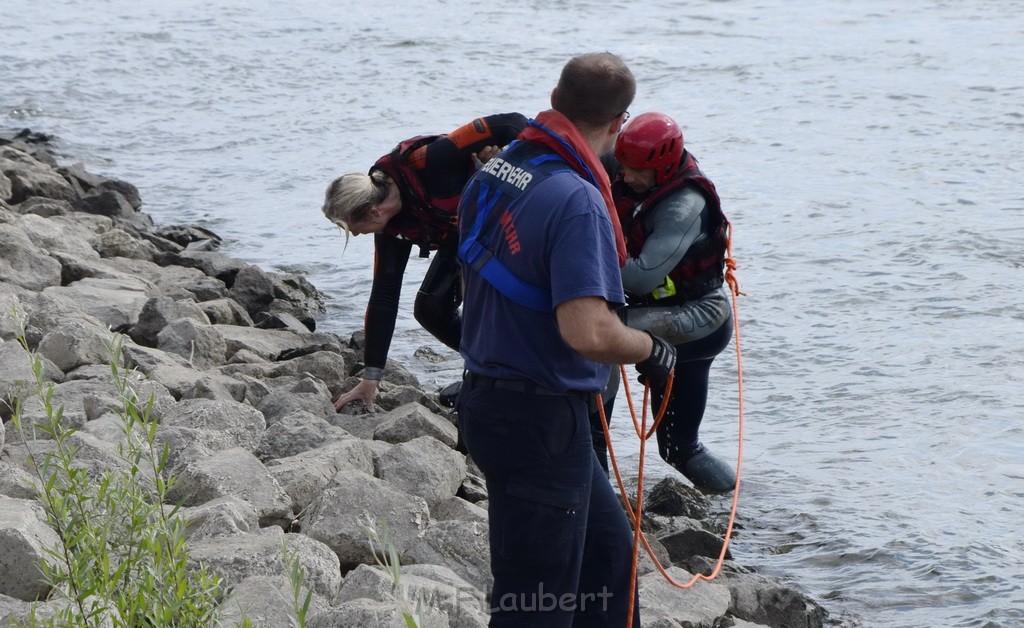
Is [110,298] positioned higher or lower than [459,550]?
lower

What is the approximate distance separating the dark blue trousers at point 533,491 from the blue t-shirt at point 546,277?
0.08m

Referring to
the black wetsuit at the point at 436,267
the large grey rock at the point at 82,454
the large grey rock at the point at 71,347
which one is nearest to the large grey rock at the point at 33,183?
the large grey rock at the point at 71,347

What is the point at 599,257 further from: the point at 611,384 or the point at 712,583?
the point at 712,583

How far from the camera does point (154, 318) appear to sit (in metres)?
7.57

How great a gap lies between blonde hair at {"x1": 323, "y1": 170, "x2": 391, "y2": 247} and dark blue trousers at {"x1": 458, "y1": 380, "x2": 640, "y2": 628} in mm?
1877

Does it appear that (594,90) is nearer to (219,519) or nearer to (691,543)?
(219,519)

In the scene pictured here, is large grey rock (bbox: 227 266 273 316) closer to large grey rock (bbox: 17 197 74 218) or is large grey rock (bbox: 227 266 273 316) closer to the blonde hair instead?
large grey rock (bbox: 17 197 74 218)

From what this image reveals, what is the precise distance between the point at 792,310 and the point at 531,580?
22.1ft

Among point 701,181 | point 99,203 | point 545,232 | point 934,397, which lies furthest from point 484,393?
point 99,203

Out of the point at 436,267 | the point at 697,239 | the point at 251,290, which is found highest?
the point at 697,239

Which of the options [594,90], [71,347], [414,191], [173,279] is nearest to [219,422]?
[71,347]

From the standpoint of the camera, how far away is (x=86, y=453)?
16.3 feet

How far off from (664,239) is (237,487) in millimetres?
2027

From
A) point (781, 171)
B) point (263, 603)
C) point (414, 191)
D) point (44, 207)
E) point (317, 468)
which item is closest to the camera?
point (263, 603)
